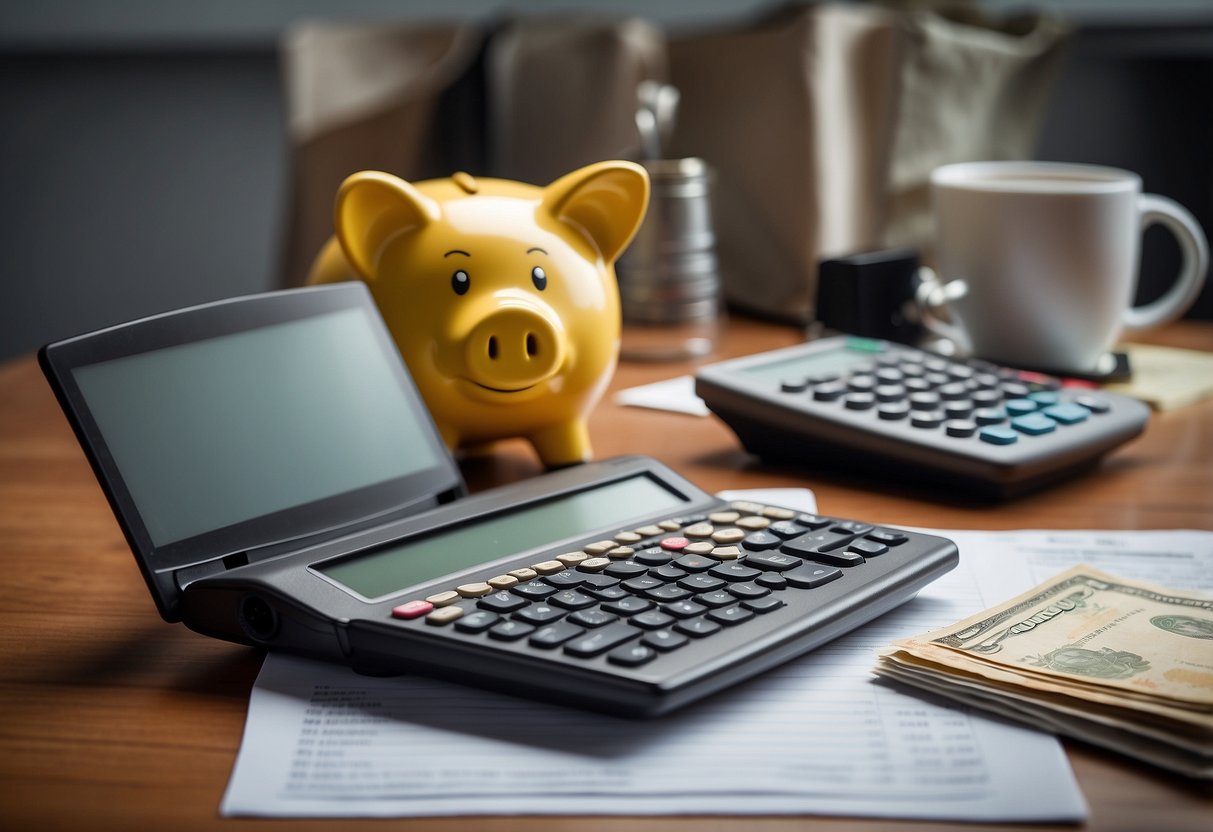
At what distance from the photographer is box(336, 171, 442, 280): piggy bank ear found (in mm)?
581

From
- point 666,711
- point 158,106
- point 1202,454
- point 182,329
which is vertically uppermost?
point 158,106

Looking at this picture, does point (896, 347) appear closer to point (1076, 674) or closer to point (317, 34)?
point (1076, 674)

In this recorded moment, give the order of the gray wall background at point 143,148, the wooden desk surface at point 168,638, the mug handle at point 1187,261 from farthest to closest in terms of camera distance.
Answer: the gray wall background at point 143,148
the mug handle at point 1187,261
the wooden desk surface at point 168,638

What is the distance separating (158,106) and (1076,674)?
4.69 feet

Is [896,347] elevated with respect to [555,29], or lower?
lower

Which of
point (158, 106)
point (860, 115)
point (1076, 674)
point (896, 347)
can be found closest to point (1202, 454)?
point (896, 347)

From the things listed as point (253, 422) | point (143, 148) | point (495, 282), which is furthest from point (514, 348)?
point (143, 148)

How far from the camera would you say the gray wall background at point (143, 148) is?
4.82 ft

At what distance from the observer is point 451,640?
391 millimetres

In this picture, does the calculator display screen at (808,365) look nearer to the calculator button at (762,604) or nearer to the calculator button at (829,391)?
the calculator button at (829,391)

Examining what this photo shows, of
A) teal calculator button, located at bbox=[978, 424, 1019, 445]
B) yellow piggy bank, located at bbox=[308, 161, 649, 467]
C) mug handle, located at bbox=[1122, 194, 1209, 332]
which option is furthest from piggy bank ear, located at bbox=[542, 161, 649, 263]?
mug handle, located at bbox=[1122, 194, 1209, 332]

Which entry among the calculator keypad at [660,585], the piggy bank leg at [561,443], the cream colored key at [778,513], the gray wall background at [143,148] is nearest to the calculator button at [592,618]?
the calculator keypad at [660,585]

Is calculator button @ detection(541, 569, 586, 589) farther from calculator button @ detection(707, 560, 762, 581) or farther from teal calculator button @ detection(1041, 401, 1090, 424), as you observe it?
teal calculator button @ detection(1041, 401, 1090, 424)

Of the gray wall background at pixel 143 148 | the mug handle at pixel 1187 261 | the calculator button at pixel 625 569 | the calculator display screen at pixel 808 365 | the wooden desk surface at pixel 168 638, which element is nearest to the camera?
the wooden desk surface at pixel 168 638
